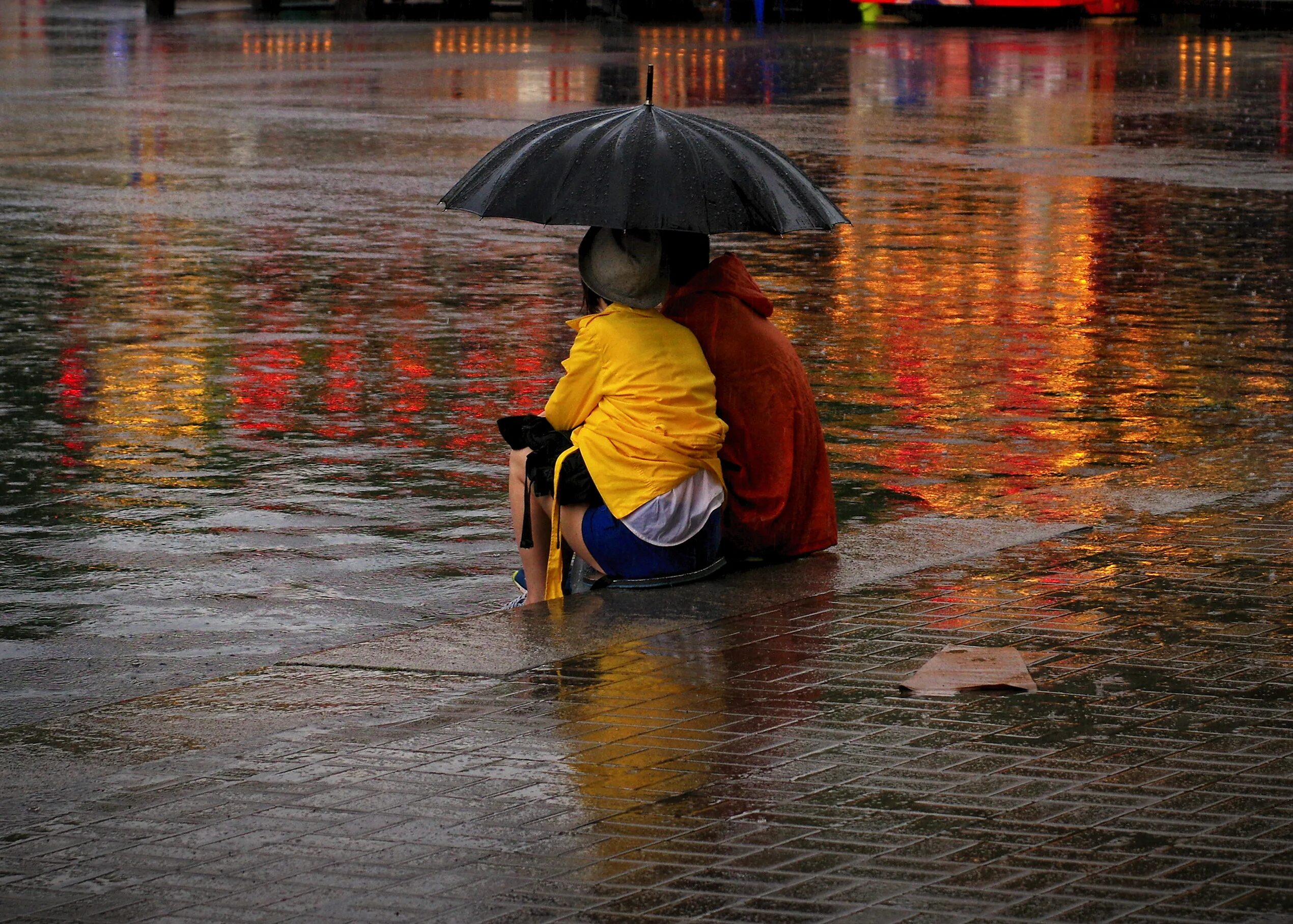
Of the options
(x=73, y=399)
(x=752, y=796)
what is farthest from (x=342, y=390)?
(x=752, y=796)

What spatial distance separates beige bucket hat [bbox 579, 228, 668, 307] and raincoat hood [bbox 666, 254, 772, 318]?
0.58ft

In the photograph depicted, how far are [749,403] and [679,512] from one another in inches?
18.8

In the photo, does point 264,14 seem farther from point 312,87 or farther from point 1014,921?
point 1014,921

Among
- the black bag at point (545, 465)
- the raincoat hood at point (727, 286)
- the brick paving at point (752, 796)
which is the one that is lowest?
the brick paving at point (752, 796)

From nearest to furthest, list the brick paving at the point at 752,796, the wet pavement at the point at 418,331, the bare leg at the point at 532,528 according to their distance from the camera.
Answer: the brick paving at the point at 752,796 → the bare leg at the point at 532,528 → the wet pavement at the point at 418,331

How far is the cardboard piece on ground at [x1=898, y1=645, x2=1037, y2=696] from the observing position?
5.16 metres

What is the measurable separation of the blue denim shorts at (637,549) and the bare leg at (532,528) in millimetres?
155

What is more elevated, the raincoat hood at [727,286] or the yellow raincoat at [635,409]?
the raincoat hood at [727,286]

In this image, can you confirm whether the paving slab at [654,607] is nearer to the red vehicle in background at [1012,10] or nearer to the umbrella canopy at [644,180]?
the umbrella canopy at [644,180]

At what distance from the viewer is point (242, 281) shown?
12.9m

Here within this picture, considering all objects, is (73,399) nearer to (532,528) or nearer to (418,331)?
(418,331)

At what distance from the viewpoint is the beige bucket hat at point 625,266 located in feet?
20.3

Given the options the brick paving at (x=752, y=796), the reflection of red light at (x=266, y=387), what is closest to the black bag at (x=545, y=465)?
the brick paving at (x=752, y=796)

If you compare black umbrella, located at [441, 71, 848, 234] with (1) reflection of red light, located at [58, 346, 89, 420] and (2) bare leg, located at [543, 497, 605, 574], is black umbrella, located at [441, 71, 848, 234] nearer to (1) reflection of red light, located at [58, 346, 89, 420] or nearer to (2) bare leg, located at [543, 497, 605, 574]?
(2) bare leg, located at [543, 497, 605, 574]
